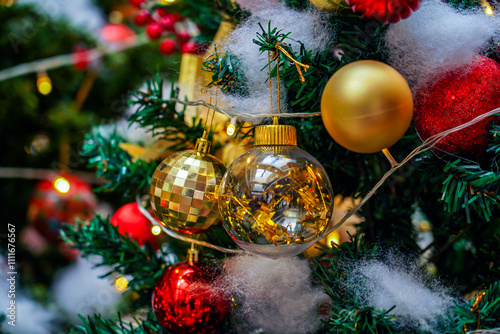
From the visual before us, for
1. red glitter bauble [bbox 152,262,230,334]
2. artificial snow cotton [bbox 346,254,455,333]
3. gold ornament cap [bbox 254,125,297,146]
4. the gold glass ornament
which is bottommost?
red glitter bauble [bbox 152,262,230,334]

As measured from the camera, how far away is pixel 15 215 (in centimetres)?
73

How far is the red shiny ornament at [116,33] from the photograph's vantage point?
73 cm

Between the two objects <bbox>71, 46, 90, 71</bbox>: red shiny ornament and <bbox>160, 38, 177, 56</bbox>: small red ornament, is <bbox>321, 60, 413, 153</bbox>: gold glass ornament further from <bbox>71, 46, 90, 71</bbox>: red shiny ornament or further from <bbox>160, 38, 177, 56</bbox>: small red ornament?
<bbox>71, 46, 90, 71</bbox>: red shiny ornament

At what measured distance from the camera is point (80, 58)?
74 cm

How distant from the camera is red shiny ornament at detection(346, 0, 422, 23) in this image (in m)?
0.29

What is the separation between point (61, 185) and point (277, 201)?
0.54 meters

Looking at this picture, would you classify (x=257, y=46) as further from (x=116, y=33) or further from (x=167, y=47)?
(x=116, y=33)

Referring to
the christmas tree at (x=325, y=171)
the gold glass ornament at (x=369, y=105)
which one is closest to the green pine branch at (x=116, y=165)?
the christmas tree at (x=325, y=171)

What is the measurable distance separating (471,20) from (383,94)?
132mm

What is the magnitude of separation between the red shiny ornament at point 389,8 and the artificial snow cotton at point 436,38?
25 mm

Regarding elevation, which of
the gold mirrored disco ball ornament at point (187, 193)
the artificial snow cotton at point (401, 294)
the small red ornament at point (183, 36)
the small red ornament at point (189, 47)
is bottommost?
the artificial snow cotton at point (401, 294)

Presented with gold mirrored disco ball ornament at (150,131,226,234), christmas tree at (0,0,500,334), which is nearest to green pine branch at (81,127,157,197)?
christmas tree at (0,0,500,334)

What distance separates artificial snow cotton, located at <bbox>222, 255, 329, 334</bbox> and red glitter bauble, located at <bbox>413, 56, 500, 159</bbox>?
185mm

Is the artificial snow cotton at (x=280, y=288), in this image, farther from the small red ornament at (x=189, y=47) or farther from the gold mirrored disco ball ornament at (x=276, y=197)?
the small red ornament at (x=189, y=47)
